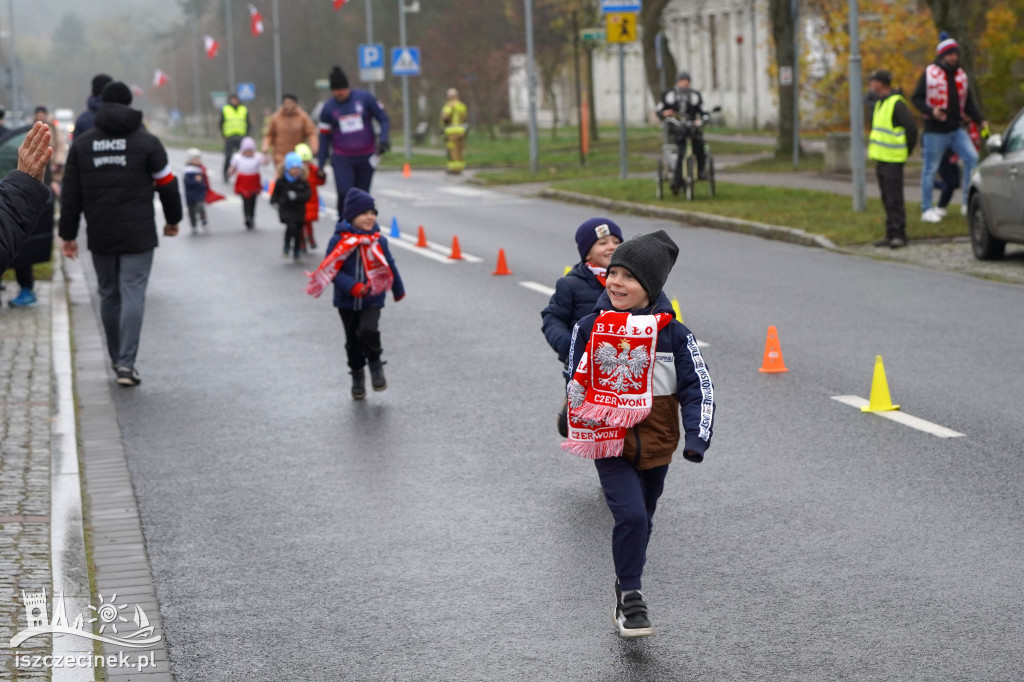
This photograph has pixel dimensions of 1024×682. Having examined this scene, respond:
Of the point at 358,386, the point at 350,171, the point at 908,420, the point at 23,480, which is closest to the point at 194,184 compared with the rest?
the point at 350,171

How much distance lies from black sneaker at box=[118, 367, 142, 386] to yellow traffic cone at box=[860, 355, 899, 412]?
475 cm

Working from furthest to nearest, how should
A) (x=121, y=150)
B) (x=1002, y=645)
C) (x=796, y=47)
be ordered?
(x=796, y=47)
(x=121, y=150)
(x=1002, y=645)

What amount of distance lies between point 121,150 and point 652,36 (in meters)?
32.9

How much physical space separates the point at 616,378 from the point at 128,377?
6.05m

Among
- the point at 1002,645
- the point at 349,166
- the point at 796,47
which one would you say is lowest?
the point at 1002,645

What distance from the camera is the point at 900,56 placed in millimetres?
33562

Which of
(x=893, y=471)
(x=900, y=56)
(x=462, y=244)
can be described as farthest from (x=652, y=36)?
(x=893, y=471)

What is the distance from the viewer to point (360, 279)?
9883 millimetres

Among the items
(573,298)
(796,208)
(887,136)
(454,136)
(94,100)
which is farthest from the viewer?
(454,136)

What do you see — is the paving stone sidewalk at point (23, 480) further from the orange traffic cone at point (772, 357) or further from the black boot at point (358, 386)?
the orange traffic cone at point (772, 357)

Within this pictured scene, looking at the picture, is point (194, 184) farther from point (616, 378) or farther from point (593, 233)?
point (616, 378)

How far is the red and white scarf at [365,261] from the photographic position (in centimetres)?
974

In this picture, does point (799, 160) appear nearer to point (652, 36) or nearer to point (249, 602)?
point (652, 36)

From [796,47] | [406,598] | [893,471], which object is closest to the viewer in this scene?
[406,598]
